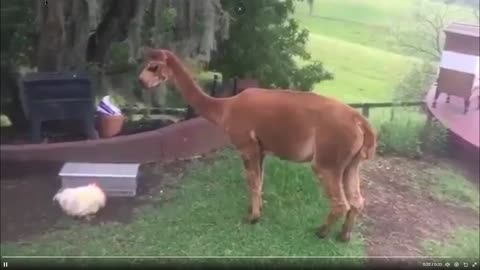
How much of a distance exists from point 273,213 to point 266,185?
0.12 meters

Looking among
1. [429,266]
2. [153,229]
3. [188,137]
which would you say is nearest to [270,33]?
[188,137]

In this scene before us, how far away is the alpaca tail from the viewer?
83.3 inches

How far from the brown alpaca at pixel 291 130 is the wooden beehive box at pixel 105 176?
0.95 ft

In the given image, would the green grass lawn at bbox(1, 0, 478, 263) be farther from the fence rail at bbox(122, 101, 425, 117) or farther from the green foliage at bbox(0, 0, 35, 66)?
the green foliage at bbox(0, 0, 35, 66)

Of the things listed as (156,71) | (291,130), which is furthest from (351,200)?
(156,71)

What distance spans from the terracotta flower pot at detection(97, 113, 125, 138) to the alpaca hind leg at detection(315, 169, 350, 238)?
0.69m

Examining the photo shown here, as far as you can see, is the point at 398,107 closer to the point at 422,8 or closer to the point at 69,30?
the point at 422,8

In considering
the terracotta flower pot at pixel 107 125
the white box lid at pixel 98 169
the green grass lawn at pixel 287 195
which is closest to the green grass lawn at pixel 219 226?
the green grass lawn at pixel 287 195

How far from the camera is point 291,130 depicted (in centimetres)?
214

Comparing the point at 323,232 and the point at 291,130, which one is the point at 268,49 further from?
the point at 323,232

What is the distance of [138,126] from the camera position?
2301mm

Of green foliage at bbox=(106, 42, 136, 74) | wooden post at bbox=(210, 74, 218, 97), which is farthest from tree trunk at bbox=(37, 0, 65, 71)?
wooden post at bbox=(210, 74, 218, 97)

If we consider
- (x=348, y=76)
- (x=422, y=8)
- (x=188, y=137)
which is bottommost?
(x=188, y=137)

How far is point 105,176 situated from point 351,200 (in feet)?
2.62
